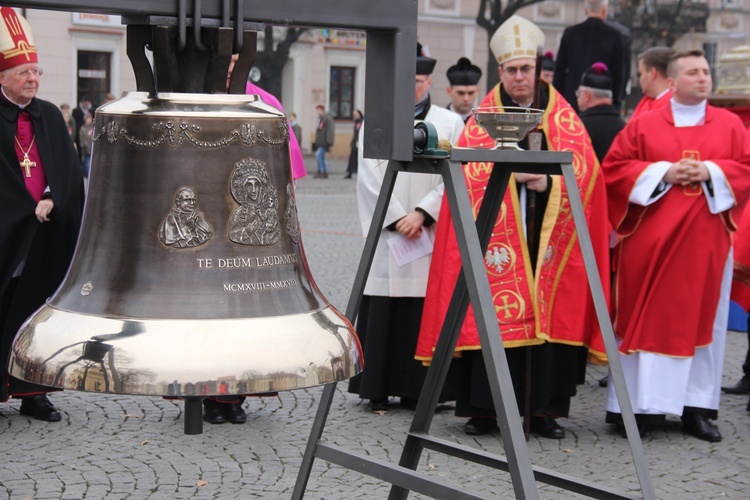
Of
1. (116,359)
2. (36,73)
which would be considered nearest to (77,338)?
(116,359)

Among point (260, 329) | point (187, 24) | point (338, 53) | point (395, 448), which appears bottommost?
point (395, 448)

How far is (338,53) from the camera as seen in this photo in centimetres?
3697

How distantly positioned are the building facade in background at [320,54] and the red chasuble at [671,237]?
27080 mm

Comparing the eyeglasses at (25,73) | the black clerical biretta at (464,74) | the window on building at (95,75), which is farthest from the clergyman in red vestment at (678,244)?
the window on building at (95,75)

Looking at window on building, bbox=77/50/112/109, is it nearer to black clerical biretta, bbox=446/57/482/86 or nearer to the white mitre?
black clerical biretta, bbox=446/57/482/86

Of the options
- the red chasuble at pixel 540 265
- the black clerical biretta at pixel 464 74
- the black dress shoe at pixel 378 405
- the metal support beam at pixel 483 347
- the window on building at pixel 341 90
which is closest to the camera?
the metal support beam at pixel 483 347

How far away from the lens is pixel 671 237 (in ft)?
19.1

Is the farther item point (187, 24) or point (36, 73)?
point (36, 73)

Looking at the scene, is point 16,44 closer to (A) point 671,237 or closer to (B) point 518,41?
(B) point 518,41

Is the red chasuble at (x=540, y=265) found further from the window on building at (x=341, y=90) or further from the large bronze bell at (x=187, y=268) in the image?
the window on building at (x=341, y=90)

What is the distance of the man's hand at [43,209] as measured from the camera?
5758mm

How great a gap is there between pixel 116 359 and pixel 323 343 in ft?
1.27

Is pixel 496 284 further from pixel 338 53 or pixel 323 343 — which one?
pixel 338 53

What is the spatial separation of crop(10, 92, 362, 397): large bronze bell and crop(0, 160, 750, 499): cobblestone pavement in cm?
267
